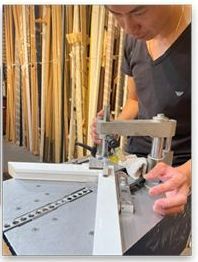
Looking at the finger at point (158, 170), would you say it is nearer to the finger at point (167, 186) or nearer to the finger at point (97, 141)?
the finger at point (167, 186)

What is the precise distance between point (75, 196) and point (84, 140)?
0.17 m

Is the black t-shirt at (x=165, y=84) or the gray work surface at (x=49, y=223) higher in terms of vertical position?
the black t-shirt at (x=165, y=84)

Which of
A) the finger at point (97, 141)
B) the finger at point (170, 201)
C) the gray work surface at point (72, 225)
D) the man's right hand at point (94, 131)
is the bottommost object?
the gray work surface at point (72, 225)

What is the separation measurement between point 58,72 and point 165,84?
0.31 metres

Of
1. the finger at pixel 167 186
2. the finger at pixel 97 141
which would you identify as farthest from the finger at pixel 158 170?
the finger at pixel 97 141

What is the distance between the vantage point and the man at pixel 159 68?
99 centimetres

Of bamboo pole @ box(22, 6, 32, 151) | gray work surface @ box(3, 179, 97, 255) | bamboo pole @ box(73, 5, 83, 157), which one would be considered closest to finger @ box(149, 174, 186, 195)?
gray work surface @ box(3, 179, 97, 255)

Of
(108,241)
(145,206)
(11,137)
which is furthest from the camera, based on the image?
(11,137)

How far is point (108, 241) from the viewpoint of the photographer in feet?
2.57

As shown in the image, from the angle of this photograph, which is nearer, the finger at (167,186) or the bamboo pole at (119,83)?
the finger at (167,186)

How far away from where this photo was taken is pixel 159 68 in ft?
3.32

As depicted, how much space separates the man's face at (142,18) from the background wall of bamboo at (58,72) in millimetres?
25
